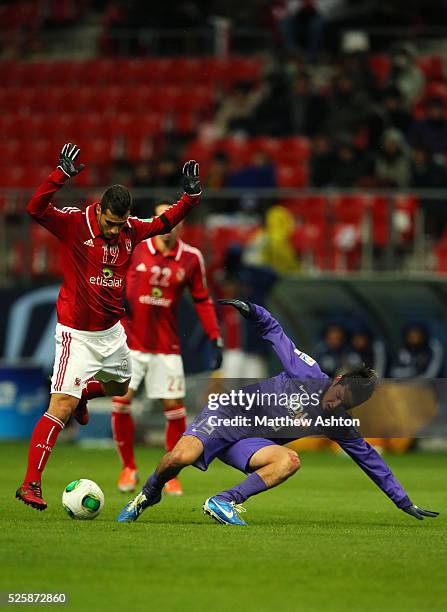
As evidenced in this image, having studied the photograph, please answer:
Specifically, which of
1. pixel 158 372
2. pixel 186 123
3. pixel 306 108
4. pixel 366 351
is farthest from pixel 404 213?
pixel 186 123

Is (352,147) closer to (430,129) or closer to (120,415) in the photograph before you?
(430,129)

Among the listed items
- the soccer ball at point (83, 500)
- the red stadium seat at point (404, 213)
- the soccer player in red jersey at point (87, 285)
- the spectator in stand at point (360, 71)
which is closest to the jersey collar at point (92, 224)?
the soccer player in red jersey at point (87, 285)

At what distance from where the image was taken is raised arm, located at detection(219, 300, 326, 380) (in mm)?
9453

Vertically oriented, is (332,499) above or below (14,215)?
below

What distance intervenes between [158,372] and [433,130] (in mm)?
9228

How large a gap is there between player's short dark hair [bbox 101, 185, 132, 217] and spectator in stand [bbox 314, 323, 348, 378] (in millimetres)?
8199

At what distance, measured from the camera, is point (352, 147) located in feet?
66.6

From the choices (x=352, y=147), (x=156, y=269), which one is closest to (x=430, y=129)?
(x=352, y=147)

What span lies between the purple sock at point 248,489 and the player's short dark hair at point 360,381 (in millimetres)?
813

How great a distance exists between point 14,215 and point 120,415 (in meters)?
7.38

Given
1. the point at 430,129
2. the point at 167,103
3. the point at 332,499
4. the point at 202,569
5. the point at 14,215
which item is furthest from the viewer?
the point at 167,103

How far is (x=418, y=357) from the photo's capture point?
17.9 m

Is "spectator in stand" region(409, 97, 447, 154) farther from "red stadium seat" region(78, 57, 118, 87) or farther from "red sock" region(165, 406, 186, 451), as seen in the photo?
"red sock" region(165, 406, 186, 451)

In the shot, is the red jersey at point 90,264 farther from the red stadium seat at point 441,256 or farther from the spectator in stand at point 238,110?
the spectator in stand at point 238,110
